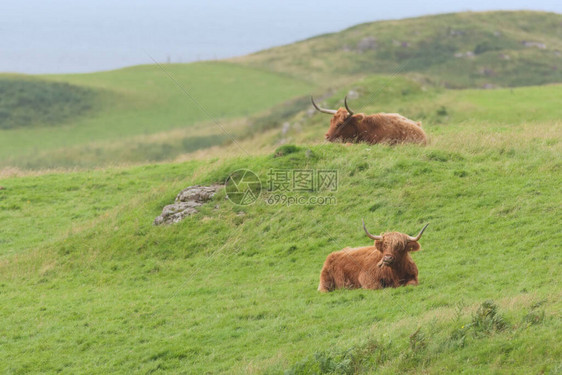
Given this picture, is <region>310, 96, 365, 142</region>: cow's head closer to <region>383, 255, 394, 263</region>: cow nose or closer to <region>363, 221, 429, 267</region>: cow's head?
<region>363, 221, 429, 267</region>: cow's head

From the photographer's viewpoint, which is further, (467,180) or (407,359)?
(467,180)

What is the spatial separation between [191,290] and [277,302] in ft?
8.25

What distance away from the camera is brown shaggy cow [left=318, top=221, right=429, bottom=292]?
1184cm

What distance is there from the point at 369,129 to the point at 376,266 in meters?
9.31

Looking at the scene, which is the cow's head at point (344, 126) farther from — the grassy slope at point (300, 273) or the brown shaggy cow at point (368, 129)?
the grassy slope at point (300, 273)

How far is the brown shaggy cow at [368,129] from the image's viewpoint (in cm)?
2088

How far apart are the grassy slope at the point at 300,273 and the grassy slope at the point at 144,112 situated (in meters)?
12.0

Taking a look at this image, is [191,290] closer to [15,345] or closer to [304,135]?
[15,345]

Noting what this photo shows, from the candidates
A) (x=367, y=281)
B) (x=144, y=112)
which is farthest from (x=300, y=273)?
(x=144, y=112)

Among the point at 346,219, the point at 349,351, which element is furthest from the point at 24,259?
the point at 349,351

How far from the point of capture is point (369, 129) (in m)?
21.0

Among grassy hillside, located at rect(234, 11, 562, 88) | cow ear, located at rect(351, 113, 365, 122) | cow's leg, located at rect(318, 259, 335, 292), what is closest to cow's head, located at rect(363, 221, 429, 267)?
cow's leg, located at rect(318, 259, 335, 292)

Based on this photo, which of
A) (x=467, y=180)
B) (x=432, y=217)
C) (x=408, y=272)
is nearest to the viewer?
(x=408, y=272)

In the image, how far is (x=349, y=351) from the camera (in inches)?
366
